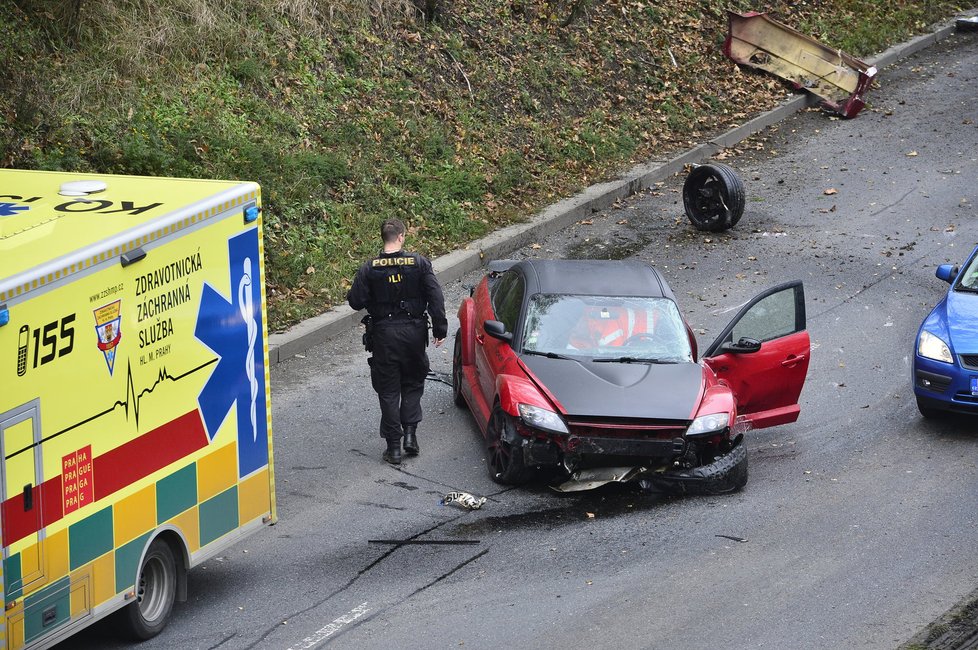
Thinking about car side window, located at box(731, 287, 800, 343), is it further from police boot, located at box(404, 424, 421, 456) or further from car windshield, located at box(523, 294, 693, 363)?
police boot, located at box(404, 424, 421, 456)

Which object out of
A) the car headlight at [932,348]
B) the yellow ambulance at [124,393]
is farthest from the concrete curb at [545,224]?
the car headlight at [932,348]

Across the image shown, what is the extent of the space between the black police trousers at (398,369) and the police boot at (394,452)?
0.05 m

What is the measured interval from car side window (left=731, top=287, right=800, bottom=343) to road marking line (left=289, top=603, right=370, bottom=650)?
4082 millimetres

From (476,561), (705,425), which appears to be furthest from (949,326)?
(476,561)

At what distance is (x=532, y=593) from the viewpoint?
7.89 metres

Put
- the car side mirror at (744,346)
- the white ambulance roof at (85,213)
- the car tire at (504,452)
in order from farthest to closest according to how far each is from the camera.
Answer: the car side mirror at (744,346) < the car tire at (504,452) < the white ambulance roof at (85,213)

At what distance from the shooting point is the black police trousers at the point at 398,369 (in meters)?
9.66

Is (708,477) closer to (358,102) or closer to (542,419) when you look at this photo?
(542,419)

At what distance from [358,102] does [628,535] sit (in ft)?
30.6

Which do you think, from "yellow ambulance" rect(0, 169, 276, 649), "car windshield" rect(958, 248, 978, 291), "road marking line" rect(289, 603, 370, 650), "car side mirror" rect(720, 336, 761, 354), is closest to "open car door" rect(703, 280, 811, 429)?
"car side mirror" rect(720, 336, 761, 354)

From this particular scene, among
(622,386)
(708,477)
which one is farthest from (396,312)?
(708,477)

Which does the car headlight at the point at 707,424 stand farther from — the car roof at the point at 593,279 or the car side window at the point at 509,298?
the car side window at the point at 509,298

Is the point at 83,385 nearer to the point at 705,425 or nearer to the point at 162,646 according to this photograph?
the point at 162,646

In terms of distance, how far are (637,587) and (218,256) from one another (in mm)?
3282
